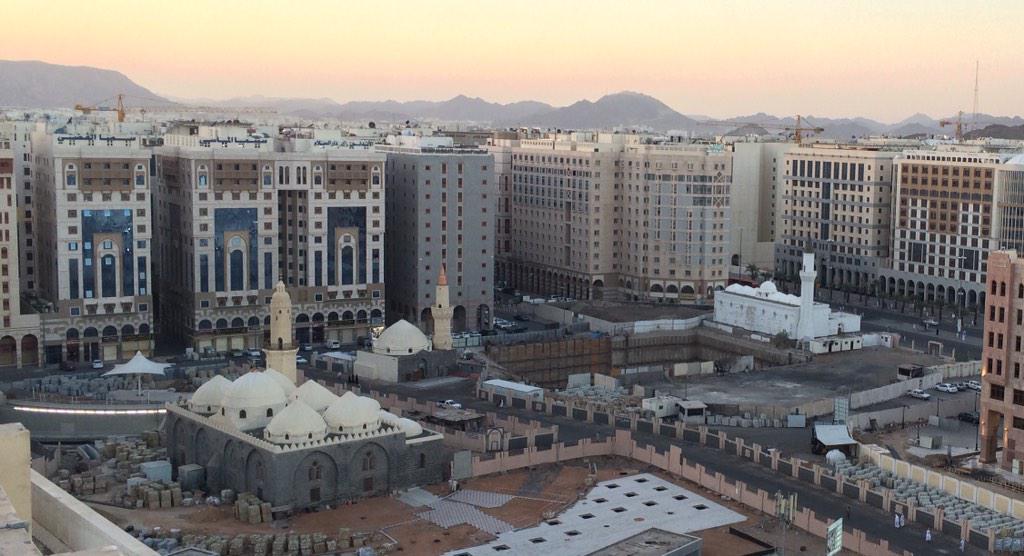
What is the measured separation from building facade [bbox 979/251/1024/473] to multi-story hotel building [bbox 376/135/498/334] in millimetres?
60324

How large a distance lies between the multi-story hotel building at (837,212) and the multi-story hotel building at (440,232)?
5217cm

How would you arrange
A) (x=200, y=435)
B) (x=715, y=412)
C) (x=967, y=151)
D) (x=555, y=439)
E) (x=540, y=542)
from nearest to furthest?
(x=540, y=542) → (x=200, y=435) → (x=555, y=439) → (x=715, y=412) → (x=967, y=151)

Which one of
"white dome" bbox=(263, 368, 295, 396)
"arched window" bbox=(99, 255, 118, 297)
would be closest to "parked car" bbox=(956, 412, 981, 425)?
"white dome" bbox=(263, 368, 295, 396)

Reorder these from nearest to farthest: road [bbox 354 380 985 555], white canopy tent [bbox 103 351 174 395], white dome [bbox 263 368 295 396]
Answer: road [bbox 354 380 985 555] < white dome [bbox 263 368 295 396] < white canopy tent [bbox 103 351 174 395]

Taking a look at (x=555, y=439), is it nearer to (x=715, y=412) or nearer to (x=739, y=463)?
(x=739, y=463)

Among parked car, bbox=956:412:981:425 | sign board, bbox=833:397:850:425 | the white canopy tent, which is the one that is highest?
the white canopy tent

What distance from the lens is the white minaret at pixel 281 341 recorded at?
84.0 metres

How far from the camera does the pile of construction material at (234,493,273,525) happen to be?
66.8 meters

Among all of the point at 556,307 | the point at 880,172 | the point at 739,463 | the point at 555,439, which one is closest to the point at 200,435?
the point at 555,439

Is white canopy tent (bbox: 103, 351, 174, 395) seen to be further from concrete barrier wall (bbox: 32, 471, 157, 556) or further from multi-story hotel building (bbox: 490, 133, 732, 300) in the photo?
concrete barrier wall (bbox: 32, 471, 157, 556)

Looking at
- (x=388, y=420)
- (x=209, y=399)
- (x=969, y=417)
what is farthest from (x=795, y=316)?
(x=209, y=399)

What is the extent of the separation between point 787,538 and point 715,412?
3046cm

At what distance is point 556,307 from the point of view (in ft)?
455

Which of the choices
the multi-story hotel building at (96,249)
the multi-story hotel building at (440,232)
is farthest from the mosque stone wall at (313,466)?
the multi-story hotel building at (440,232)
